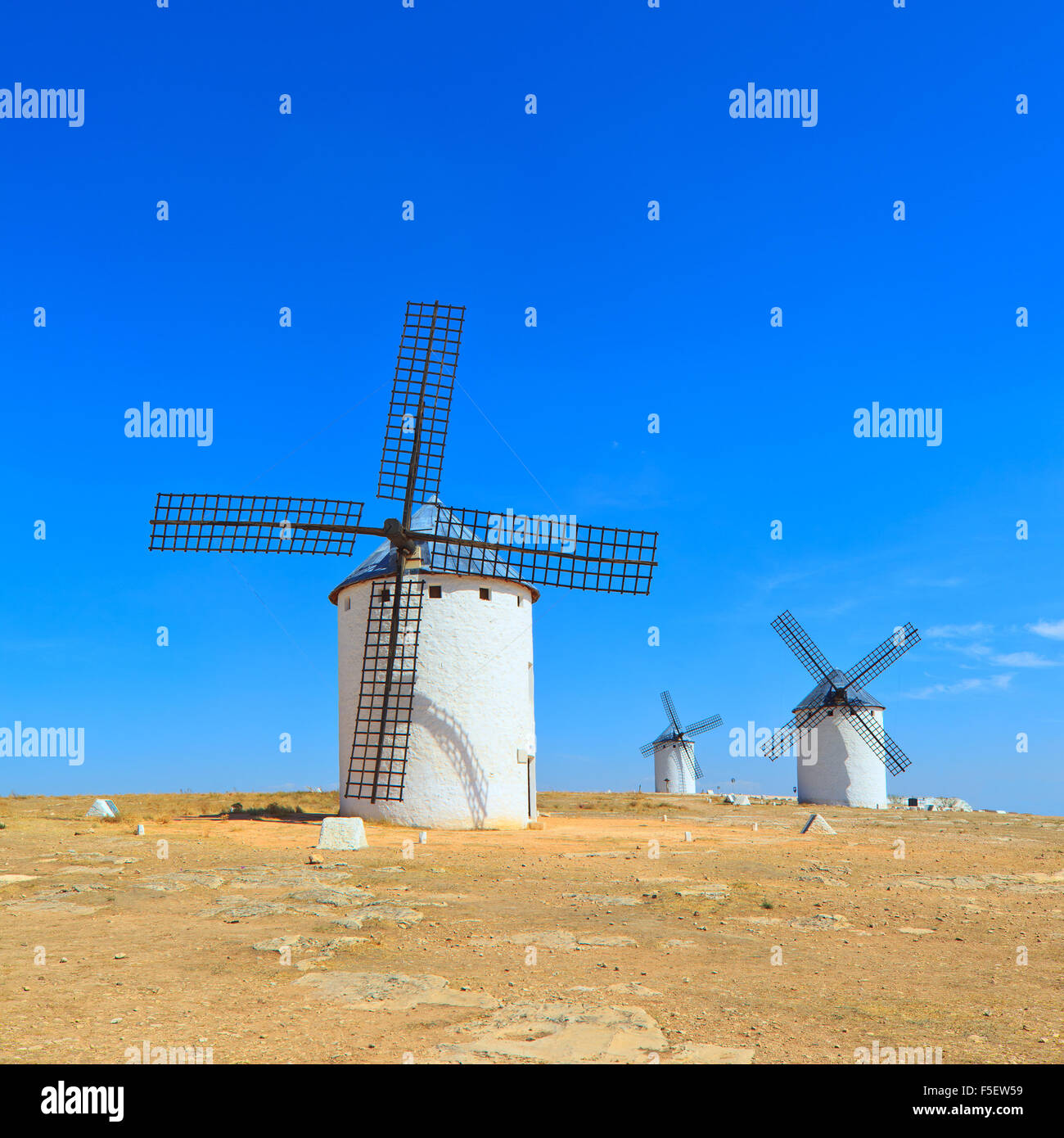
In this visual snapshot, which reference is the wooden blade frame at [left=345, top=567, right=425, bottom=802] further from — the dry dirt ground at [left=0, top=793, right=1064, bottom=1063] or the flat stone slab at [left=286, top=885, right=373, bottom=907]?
the flat stone slab at [left=286, top=885, right=373, bottom=907]

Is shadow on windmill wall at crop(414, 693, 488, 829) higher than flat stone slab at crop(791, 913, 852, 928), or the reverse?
shadow on windmill wall at crop(414, 693, 488, 829)

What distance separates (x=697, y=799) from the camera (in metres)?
45.5

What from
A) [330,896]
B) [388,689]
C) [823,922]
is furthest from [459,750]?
[823,922]

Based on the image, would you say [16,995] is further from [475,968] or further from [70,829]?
[70,829]

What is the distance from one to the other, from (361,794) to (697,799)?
28047 mm

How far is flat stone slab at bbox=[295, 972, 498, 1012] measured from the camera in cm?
652

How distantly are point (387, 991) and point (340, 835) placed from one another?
8.70 metres

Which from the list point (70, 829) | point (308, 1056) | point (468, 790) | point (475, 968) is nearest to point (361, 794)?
point (468, 790)

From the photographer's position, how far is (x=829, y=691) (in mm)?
39625

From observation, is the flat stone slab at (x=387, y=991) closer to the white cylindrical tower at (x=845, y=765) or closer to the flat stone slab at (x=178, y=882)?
the flat stone slab at (x=178, y=882)

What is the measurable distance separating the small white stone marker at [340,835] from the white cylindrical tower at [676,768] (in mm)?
43726

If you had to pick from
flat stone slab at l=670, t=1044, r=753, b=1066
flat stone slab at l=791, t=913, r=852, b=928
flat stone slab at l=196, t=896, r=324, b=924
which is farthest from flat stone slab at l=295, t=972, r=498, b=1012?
flat stone slab at l=791, t=913, r=852, b=928

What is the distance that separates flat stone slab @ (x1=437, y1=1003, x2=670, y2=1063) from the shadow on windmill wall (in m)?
14.6
